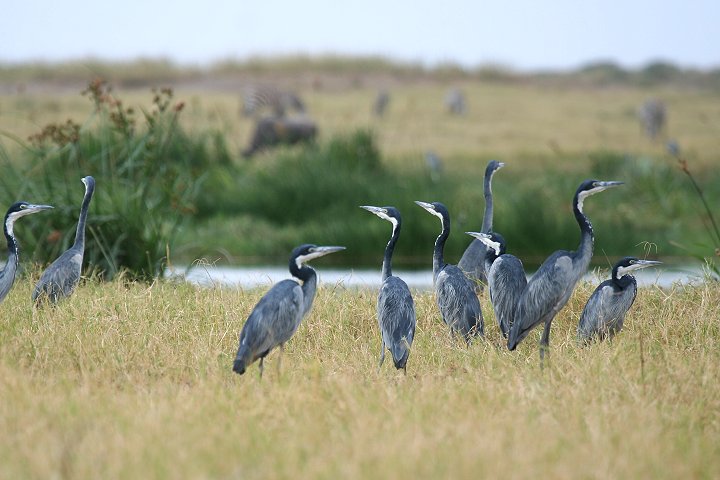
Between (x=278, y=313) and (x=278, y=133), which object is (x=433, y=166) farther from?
(x=278, y=313)

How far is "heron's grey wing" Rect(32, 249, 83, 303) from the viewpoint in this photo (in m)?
7.28

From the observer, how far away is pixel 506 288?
265 inches

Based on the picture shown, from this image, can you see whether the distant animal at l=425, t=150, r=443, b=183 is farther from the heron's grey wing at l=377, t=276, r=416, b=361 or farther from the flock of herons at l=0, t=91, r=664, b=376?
the heron's grey wing at l=377, t=276, r=416, b=361

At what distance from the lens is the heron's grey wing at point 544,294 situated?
20.8ft

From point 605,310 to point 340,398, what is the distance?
7.29 ft

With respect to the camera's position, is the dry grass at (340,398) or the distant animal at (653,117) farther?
the distant animal at (653,117)

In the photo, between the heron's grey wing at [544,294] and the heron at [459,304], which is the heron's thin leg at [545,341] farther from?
the heron at [459,304]

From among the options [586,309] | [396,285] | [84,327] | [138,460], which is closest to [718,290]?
[586,309]

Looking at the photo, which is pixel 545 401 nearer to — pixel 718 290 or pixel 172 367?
pixel 172 367

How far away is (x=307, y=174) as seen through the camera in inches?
641

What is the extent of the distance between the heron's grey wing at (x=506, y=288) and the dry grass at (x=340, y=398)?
0.80 ft

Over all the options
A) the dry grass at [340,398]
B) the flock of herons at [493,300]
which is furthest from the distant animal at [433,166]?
the flock of herons at [493,300]

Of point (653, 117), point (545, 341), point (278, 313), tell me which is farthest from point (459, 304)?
point (653, 117)

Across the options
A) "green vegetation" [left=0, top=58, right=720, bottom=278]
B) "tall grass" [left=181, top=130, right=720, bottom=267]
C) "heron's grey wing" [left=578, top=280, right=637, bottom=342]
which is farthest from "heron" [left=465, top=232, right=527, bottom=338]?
"tall grass" [left=181, top=130, right=720, bottom=267]
